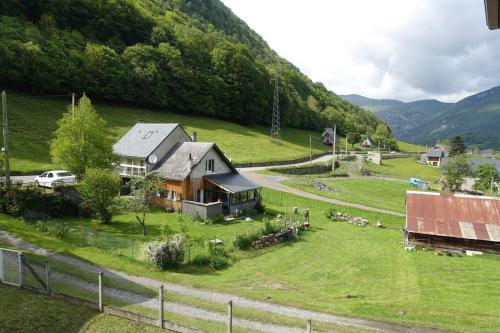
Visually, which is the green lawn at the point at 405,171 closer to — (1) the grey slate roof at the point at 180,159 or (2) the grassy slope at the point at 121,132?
(2) the grassy slope at the point at 121,132

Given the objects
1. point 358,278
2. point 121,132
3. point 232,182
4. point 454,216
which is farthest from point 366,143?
point 358,278

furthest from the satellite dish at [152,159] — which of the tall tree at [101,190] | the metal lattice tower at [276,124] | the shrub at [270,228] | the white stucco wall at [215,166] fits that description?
the metal lattice tower at [276,124]

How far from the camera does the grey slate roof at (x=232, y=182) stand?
39.5 m

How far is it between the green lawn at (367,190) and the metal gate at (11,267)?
41197 mm

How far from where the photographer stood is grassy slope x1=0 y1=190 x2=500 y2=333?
17219 millimetres

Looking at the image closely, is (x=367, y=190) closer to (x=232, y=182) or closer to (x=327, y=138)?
(x=232, y=182)

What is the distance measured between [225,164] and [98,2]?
79635mm

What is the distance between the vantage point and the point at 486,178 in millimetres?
67625

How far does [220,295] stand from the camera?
17422 millimetres

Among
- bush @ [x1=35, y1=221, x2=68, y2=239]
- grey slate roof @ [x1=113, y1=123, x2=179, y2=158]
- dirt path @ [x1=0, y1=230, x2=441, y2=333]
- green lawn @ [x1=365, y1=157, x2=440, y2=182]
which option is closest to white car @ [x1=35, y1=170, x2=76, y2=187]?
grey slate roof @ [x1=113, y1=123, x2=179, y2=158]

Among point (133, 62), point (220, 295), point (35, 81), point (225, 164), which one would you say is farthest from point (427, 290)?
point (133, 62)

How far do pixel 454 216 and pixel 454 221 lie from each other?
0.72m

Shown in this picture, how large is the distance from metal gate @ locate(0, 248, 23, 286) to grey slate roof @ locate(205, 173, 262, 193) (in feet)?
79.8

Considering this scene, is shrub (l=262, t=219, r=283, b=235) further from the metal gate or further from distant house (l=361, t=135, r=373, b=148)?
distant house (l=361, t=135, r=373, b=148)
